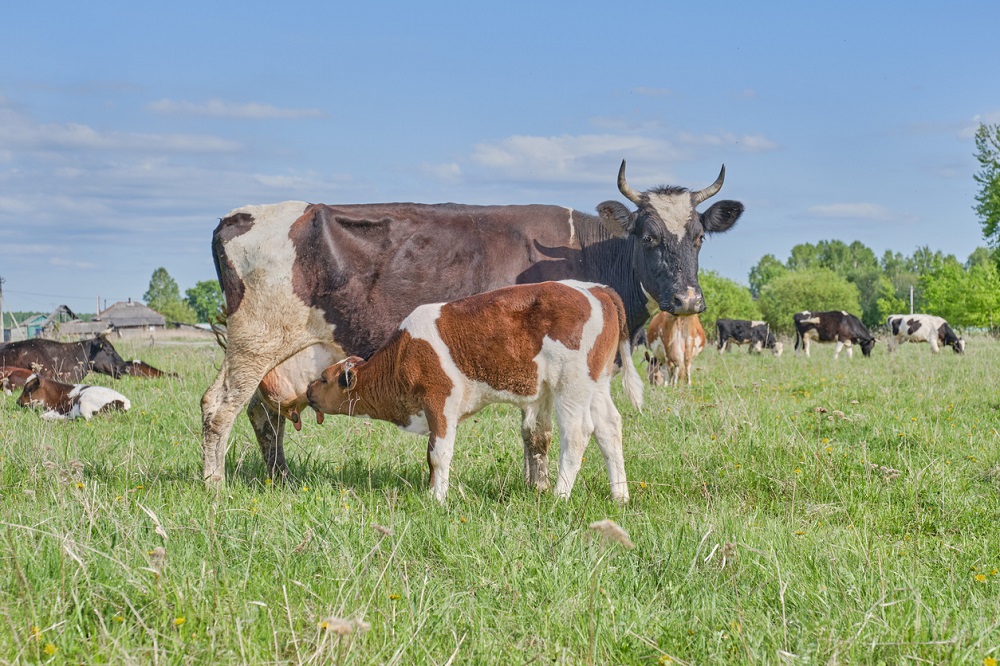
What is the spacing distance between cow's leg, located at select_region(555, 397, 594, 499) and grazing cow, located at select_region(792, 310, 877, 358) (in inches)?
1079

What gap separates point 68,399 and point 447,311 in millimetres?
7119

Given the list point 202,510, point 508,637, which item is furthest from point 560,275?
point 508,637

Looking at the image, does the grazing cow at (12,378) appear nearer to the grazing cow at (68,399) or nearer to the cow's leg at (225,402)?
the grazing cow at (68,399)

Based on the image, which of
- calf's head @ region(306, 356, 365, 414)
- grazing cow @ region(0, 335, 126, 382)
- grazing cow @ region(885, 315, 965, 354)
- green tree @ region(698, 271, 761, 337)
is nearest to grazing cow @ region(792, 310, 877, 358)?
grazing cow @ region(885, 315, 965, 354)

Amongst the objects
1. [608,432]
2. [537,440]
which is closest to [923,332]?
[537,440]

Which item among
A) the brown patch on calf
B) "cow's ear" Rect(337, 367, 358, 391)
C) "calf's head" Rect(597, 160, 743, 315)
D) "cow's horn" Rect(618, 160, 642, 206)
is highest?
"cow's horn" Rect(618, 160, 642, 206)

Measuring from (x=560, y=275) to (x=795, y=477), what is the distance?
2.45 meters

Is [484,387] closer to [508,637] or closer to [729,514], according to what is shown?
[729,514]

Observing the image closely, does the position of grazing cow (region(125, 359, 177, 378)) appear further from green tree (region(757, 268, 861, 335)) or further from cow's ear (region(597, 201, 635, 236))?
green tree (region(757, 268, 861, 335))

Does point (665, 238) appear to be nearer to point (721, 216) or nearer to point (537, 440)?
point (721, 216)

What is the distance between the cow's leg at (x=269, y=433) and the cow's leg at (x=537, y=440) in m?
2.12

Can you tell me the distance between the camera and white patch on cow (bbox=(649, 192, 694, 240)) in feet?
25.3

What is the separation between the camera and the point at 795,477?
260 inches

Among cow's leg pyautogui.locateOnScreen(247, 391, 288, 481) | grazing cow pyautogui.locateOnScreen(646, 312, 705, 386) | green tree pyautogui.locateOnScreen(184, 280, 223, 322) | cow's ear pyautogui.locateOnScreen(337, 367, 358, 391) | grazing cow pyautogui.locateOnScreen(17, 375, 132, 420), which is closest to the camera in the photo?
cow's ear pyautogui.locateOnScreen(337, 367, 358, 391)
